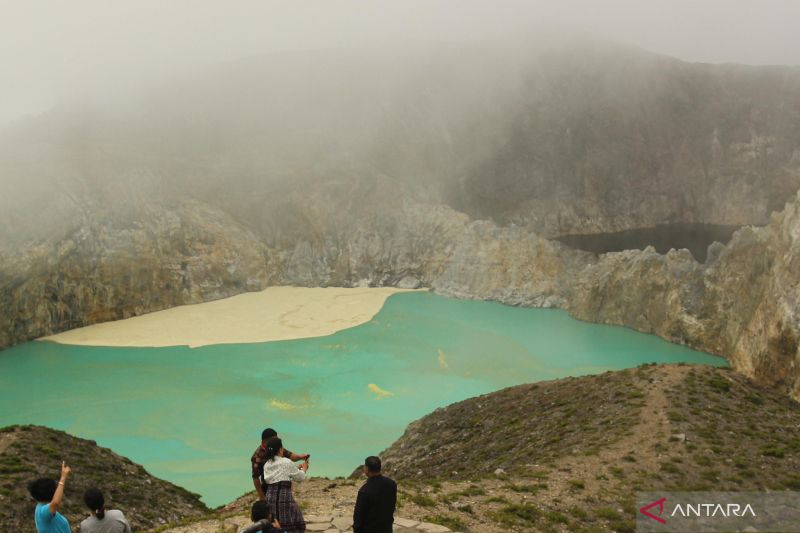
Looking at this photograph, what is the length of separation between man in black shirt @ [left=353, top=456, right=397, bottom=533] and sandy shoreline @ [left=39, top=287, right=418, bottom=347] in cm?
3174

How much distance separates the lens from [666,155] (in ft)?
274

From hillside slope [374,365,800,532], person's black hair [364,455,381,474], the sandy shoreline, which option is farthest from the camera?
the sandy shoreline

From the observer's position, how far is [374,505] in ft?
22.8

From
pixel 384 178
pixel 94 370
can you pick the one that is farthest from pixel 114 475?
pixel 384 178

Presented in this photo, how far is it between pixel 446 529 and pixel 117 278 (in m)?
42.1

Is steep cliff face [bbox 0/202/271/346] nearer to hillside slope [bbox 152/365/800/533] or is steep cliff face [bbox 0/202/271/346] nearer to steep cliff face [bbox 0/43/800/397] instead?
steep cliff face [bbox 0/43/800/397]

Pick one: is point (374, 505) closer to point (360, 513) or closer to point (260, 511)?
point (360, 513)

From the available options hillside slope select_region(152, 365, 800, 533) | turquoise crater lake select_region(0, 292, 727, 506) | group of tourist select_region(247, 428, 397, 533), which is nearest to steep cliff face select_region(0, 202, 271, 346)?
turquoise crater lake select_region(0, 292, 727, 506)

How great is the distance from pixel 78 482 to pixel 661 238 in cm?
6830

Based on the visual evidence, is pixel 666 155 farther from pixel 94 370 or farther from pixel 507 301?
pixel 94 370

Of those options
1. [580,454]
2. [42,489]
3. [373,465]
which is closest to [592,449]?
[580,454]

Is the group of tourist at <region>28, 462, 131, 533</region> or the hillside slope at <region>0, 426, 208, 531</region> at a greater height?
the group of tourist at <region>28, 462, 131, 533</region>

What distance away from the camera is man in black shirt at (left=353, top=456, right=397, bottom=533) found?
6.93m

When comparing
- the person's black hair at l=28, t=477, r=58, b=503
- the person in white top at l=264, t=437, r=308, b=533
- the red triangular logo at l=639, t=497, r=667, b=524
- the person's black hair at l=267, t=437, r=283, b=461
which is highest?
the person's black hair at l=267, t=437, r=283, b=461
